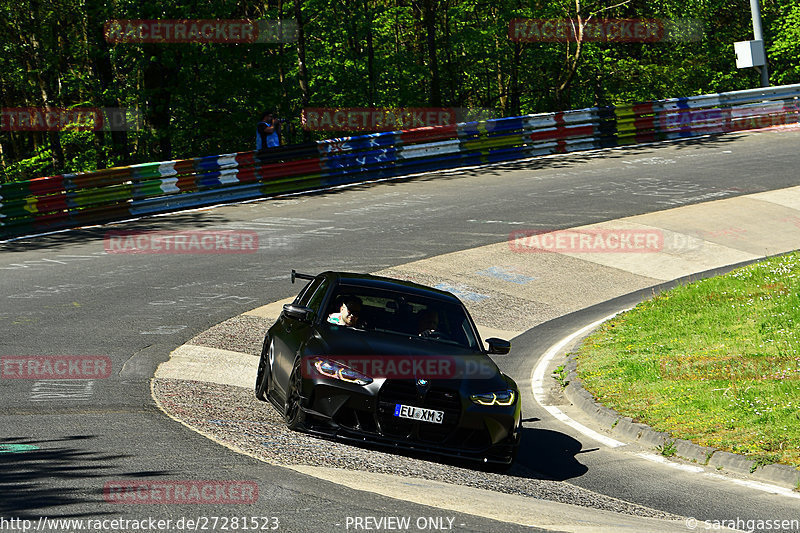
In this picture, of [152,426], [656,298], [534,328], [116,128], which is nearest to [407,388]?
[152,426]

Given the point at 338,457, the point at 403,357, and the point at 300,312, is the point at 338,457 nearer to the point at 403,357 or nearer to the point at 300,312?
the point at 403,357

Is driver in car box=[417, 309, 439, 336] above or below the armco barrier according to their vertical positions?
below

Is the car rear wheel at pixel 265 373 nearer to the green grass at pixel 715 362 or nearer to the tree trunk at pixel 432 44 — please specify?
the green grass at pixel 715 362

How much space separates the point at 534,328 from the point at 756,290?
364cm

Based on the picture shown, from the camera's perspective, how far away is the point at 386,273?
1778 cm

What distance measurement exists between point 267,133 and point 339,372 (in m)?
16.9

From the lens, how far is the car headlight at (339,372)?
8.59 m

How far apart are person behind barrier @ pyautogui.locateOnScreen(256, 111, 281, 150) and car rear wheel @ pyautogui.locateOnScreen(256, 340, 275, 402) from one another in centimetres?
1449

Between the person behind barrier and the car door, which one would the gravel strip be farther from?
the person behind barrier

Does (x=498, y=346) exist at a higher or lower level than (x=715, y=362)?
higher

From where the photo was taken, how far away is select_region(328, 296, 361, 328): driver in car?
9750mm

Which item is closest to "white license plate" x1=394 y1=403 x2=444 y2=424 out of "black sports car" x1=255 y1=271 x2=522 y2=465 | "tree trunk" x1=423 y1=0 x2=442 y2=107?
"black sports car" x1=255 y1=271 x2=522 y2=465

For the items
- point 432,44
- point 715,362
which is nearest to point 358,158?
point 432,44

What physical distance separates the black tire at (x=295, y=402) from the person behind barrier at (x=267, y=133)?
53.0 ft
